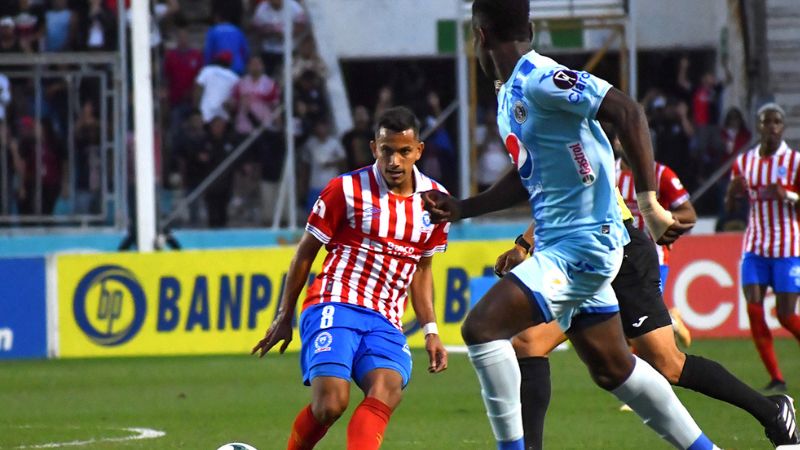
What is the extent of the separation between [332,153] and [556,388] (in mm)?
8155

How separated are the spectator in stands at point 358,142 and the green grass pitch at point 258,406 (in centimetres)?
410

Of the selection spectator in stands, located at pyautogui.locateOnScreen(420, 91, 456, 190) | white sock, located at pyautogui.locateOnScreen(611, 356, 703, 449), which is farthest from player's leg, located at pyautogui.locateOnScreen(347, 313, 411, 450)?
spectator in stands, located at pyautogui.locateOnScreen(420, 91, 456, 190)

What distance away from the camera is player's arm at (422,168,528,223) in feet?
19.6

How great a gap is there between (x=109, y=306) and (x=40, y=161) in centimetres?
370

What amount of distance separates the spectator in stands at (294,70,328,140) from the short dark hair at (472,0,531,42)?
13638 millimetres

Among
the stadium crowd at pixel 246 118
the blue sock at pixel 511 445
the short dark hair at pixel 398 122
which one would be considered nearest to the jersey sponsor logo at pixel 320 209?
the short dark hair at pixel 398 122

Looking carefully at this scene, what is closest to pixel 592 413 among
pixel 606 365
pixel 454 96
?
pixel 606 365

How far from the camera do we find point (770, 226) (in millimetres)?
12500

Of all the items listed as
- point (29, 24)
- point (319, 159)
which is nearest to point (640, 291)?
point (319, 159)

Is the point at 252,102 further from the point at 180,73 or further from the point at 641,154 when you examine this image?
the point at 641,154

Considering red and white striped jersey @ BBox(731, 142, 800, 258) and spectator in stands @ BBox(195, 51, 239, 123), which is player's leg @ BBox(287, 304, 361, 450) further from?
spectator in stands @ BBox(195, 51, 239, 123)

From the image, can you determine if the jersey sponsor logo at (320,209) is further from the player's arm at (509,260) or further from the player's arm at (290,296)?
the player's arm at (509,260)

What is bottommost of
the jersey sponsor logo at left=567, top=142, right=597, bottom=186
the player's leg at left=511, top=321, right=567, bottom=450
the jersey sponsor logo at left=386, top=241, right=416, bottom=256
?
the player's leg at left=511, top=321, right=567, bottom=450

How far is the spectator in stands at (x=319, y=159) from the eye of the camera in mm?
19594
